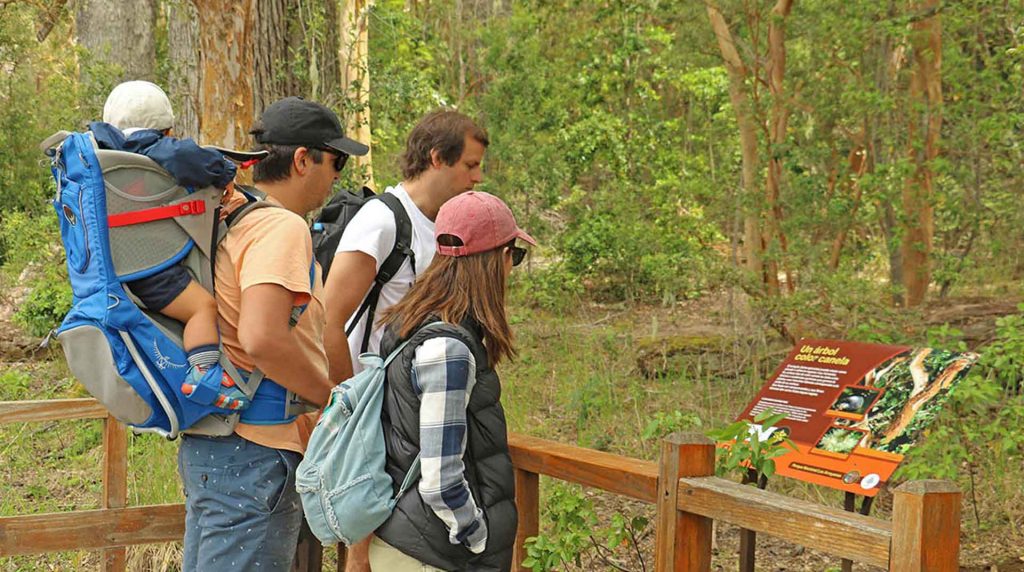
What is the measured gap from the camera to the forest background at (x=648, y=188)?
6266mm

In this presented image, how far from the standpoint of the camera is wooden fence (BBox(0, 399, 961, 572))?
2195 mm

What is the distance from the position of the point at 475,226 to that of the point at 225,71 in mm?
3869

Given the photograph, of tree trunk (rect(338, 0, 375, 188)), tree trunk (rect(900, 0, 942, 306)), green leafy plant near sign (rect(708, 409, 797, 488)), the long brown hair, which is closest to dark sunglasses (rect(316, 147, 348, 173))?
the long brown hair

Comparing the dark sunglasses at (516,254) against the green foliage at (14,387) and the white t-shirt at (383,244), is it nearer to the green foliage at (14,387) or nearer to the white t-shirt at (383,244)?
the white t-shirt at (383,244)

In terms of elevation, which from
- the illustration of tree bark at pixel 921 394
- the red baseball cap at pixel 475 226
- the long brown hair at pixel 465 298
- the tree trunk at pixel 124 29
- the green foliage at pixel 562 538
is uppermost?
the tree trunk at pixel 124 29

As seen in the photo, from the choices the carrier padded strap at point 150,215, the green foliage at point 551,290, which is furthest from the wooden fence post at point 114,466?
the green foliage at point 551,290

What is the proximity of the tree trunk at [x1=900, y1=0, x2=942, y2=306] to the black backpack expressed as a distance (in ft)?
21.1

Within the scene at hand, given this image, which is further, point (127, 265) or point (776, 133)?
point (776, 133)

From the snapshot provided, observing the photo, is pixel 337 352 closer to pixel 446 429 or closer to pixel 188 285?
pixel 188 285

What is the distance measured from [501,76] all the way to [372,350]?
1119 centimetres

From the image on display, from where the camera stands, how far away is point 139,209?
261cm

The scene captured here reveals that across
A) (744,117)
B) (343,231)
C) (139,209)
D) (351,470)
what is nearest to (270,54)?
(343,231)

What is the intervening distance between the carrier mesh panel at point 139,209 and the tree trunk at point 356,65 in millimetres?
5287

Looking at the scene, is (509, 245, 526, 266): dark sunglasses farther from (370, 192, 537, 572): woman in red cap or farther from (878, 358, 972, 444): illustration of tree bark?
(878, 358, 972, 444): illustration of tree bark
